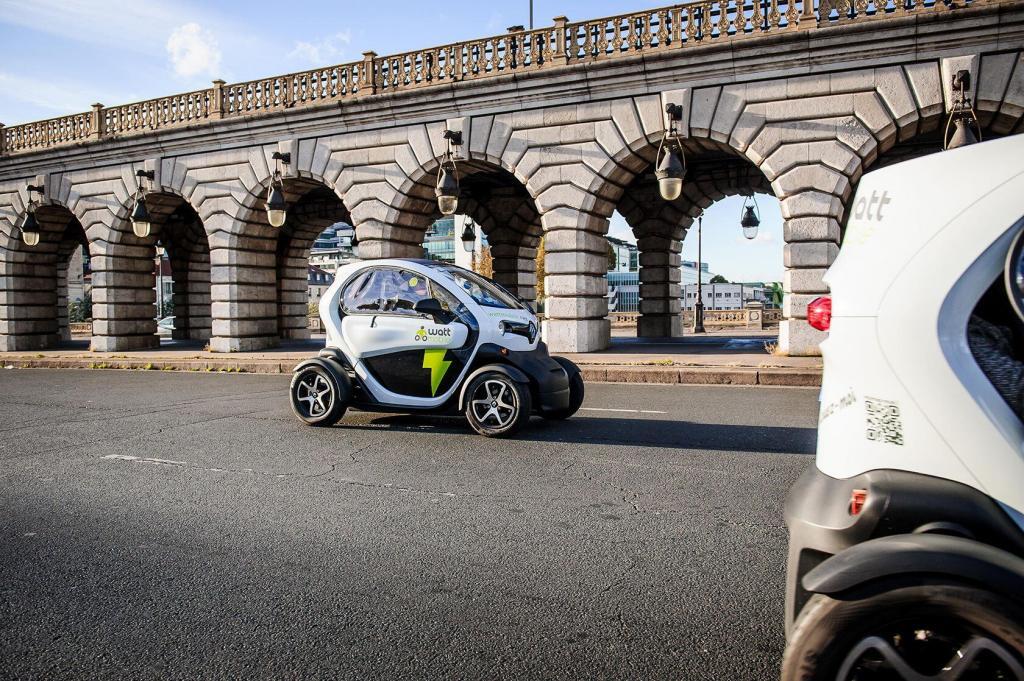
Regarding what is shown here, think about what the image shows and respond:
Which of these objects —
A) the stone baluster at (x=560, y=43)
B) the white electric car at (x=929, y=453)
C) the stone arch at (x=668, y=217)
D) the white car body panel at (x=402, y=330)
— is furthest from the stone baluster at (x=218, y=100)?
the white electric car at (x=929, y=453)

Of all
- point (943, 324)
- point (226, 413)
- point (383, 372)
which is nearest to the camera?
point (943, 324)

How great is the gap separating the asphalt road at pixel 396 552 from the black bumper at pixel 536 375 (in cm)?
31

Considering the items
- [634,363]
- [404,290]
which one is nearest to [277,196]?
[634,363]

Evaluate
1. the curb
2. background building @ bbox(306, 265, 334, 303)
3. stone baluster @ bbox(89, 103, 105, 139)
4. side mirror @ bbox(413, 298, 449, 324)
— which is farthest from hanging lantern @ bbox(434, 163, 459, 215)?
background building @ bbox(306, 265, 334, 303)

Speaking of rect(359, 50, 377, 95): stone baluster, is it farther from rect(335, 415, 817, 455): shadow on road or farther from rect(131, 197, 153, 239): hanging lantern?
rect(335, 415, 817, 455): shadow on road

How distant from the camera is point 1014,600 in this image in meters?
1.80

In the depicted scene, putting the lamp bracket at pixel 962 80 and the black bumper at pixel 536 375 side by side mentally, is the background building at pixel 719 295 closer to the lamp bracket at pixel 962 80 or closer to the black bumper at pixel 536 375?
the lamp bracket at pixel 962 80

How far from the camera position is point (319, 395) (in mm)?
7734

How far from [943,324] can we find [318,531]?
10.9ft

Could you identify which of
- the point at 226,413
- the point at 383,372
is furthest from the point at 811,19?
the point at 226,413

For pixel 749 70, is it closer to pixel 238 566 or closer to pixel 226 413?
pixel 226 413

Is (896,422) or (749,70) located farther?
(749,70)

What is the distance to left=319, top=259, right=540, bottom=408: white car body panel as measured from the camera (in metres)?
7.32

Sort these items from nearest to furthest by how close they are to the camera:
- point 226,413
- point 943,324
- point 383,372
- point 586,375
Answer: point 943,324 < point 383,372 < point 226,413 < point 586,375
